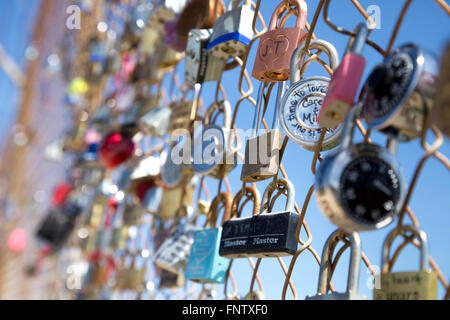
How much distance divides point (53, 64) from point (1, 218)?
92.7 inches

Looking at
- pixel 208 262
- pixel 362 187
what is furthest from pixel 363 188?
pixel 208 262

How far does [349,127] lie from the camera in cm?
40

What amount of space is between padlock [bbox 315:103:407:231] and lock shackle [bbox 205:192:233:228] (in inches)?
13.3

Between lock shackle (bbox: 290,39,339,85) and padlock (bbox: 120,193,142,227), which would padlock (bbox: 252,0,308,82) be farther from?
padlock (bbox: 120,193,142,227)

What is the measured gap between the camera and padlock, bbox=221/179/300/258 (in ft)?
1.76

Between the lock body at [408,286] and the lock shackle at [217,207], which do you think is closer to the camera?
the lock body at [408,286]

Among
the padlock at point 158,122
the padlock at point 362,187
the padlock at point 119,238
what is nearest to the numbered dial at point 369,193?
the padlock at point 362,187

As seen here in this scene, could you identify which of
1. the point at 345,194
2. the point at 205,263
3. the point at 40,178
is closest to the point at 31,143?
the point at 40,178

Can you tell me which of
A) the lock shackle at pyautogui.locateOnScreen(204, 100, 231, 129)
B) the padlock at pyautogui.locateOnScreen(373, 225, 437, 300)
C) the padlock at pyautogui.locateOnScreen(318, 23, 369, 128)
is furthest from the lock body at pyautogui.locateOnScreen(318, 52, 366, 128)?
the lock shackle at pyautogui.locateOnScreen(204, 100, 231, 129)

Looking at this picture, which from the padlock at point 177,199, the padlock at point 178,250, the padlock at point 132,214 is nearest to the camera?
the padlock at point 178,250

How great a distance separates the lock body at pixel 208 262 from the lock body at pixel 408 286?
0.30m

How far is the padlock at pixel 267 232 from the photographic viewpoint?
1.76ft

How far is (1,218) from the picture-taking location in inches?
199

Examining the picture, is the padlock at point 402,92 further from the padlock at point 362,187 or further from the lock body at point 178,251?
the lock body at point 178,251
